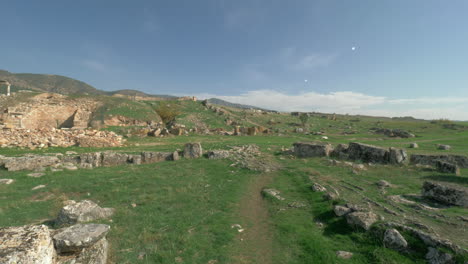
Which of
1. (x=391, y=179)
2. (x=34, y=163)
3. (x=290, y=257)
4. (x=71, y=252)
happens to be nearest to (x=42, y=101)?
(x=34, y=163)

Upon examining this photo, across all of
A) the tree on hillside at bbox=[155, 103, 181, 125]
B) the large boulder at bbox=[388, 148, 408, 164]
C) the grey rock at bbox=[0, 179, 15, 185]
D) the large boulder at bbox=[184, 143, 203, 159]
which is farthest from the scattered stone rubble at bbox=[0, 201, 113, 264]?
the tree on hillside at bbox=[155, 103, 181, 125]

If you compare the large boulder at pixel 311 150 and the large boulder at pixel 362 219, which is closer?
the large boulder at pixel 362 219

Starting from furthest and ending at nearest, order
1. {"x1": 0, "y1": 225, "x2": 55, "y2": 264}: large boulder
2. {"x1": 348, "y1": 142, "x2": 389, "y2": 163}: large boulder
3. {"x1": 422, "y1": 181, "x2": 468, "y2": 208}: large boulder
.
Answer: {"x1": 348, "y1": 142, "x2": 389, "y2": 163}: large boulder, {"x1": 422, "y1": 181, "x2": 468, "y2": 208}: large boulder, {"x1": 0, "y1": 225, "x2": 55, "y2": 264}: large boulder

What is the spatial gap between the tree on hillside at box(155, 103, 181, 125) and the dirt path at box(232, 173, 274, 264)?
42.6 metres

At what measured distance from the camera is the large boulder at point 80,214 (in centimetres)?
797

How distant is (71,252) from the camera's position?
5.87 m

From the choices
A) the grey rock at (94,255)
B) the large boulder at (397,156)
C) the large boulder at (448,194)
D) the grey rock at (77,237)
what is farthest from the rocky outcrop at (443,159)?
the grey rock at (77,237)

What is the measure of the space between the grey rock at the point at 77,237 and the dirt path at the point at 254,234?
4.33 m

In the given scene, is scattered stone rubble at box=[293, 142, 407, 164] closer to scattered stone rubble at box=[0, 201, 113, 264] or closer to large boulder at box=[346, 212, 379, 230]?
large boulder at box=[346, 212, 379, 230]

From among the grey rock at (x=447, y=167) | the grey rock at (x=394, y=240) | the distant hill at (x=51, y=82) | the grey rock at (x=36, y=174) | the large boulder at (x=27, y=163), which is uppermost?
the distant hill at (x=51, y=82)

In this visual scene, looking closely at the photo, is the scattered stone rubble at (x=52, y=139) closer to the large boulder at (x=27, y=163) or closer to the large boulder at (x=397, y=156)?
the large boulder at (x=27, y=163)

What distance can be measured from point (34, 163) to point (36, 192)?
6.82 m

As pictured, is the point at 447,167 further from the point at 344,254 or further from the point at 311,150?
the point at 344,254

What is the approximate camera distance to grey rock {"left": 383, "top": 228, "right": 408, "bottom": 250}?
6.41m
